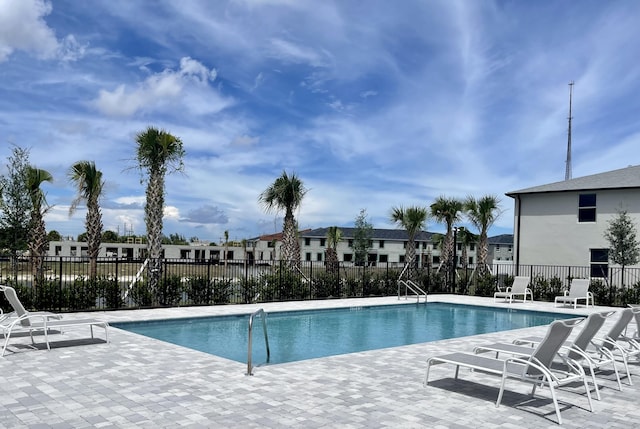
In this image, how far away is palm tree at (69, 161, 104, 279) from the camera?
2233 cm

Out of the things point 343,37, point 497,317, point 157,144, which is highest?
point 343,37

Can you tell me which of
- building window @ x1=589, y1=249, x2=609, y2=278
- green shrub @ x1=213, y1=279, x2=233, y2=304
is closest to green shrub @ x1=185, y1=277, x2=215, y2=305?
green shrub @ x1=213, y1=279, x2=233, y2=304

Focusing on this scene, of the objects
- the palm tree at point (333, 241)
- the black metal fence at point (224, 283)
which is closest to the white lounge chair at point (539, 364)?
the black metal fence at point (224, 283)

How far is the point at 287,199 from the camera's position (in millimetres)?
23906

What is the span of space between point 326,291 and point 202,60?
31.3 feet

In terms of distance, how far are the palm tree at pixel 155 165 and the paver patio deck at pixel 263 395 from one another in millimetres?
8209

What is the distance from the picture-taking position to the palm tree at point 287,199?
932 inches

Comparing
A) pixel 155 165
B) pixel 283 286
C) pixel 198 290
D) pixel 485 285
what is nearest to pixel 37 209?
pixel 155 165

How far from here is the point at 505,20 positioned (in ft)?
53.9

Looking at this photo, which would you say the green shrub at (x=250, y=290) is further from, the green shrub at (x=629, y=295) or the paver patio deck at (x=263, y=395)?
the green shrub at (x=629, y=295)

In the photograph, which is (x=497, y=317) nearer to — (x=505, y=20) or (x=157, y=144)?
(x=505, y=20)

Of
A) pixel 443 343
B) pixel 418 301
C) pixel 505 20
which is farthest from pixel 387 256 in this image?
pixel 443 343

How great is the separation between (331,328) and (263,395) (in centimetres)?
805

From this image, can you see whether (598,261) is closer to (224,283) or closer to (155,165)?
(224,283)
